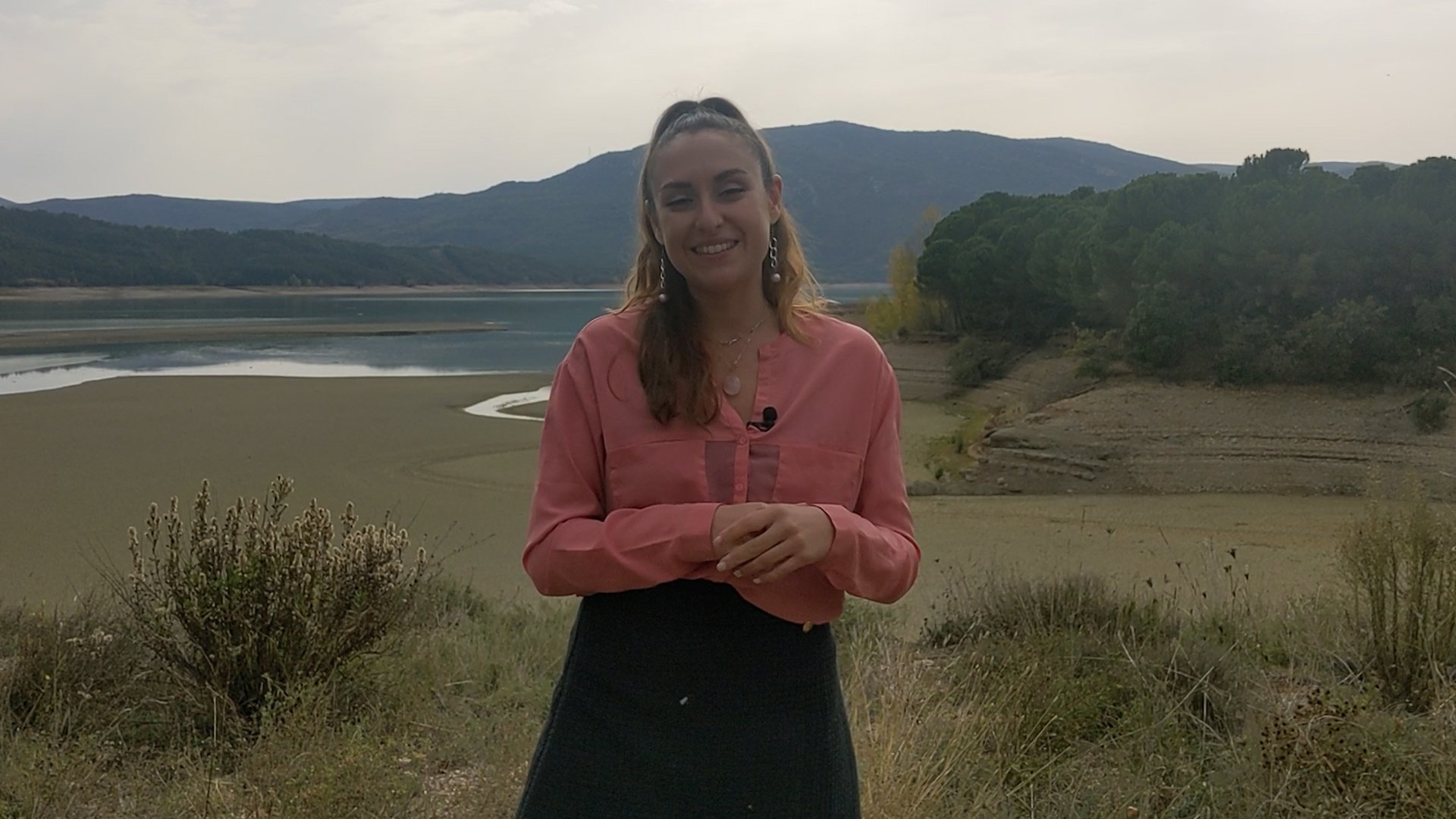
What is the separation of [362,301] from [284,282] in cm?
1548

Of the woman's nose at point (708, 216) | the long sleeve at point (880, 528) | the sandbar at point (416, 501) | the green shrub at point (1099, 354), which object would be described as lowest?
the sandbar at point (416, 501)

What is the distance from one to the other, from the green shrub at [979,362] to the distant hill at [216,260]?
247ft

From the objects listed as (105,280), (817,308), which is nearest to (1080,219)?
(817,308)

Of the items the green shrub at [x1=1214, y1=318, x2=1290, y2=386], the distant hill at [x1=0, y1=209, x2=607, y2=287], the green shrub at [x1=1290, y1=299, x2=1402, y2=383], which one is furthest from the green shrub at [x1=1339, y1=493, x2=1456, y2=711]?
the distant hill at [x1=0, y1=209, x2=607, y2=287]

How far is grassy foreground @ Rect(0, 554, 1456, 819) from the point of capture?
2875 millimetres

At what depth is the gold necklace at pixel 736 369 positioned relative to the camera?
1558 mm

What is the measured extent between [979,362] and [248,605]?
24.5 m

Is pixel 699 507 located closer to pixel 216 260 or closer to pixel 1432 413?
pixel 1432 413

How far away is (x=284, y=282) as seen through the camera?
327ft

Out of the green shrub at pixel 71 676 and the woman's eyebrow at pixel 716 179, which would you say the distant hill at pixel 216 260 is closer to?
the green shrub at pixel 71 676

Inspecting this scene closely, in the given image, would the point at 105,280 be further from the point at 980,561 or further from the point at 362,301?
the point at 980,561

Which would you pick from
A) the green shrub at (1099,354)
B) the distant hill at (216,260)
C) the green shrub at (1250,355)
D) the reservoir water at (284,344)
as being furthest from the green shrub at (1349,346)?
the distant hill at (216,260)

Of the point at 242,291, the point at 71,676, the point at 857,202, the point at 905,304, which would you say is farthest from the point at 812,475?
the point at 857,202

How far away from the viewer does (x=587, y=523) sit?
1.45 meters
